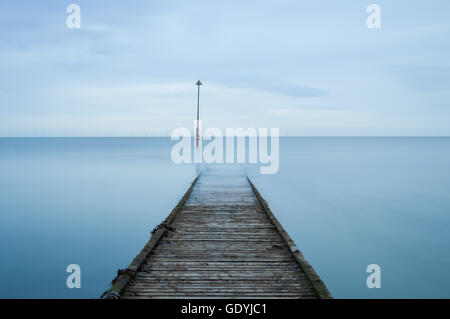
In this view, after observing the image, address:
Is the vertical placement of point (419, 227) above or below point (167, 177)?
below

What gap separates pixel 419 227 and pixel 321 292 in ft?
30.5

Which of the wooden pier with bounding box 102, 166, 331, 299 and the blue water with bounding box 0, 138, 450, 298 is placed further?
the blue water with bounding box 0, 138, 450, 298

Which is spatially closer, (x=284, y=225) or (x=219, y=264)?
(x=219, y=264)

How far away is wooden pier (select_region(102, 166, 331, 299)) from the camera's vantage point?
13.1 feet

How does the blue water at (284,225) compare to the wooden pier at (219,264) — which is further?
the blue water at (284,225)

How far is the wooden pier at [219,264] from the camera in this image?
4.00m

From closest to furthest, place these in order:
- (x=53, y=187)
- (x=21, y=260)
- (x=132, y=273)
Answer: (x=132, y=273) < (x=21, y=260) < (x=53, y=187)

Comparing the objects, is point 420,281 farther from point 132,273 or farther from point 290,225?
point 132,273

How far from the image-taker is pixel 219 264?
15.7 ft

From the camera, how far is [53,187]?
18016 millimetres

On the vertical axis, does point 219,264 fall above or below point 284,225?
above
